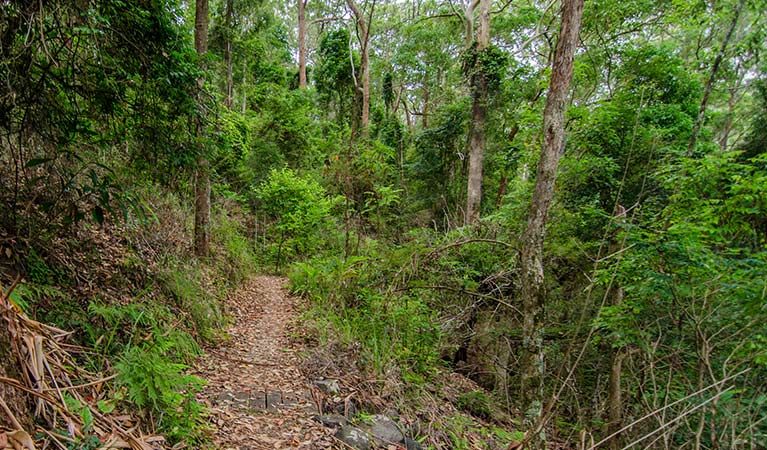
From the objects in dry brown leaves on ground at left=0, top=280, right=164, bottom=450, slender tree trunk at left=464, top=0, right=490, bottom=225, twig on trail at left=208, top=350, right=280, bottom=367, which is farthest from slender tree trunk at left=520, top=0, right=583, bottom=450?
slender tree trunk at left=464, top=0, right=490, bottom=225

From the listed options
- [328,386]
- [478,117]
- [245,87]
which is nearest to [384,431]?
[328,386]

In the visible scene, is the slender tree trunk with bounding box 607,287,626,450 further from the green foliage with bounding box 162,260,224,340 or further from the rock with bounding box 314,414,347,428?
the green foliage with bounding box 162,260,224,340

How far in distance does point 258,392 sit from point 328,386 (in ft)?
2.60

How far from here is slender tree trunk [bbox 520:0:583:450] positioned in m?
4.41

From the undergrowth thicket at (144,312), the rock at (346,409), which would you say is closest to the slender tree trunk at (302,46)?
the undergrowth thicket at (144,312)

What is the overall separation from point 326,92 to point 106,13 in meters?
15.6

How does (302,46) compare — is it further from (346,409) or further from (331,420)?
(331,420)

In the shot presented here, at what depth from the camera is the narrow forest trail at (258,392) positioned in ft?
10.4

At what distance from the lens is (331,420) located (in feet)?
11.8

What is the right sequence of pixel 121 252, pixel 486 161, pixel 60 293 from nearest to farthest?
pixel 60 293
pixel 121 252
pixel 486 161

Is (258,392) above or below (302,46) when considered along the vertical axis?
below

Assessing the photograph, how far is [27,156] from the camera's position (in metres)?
3.47

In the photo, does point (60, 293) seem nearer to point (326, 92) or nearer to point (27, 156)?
→ point (27, 156)

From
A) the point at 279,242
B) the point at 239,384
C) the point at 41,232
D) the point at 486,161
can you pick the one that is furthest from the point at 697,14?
the point at 279,242
